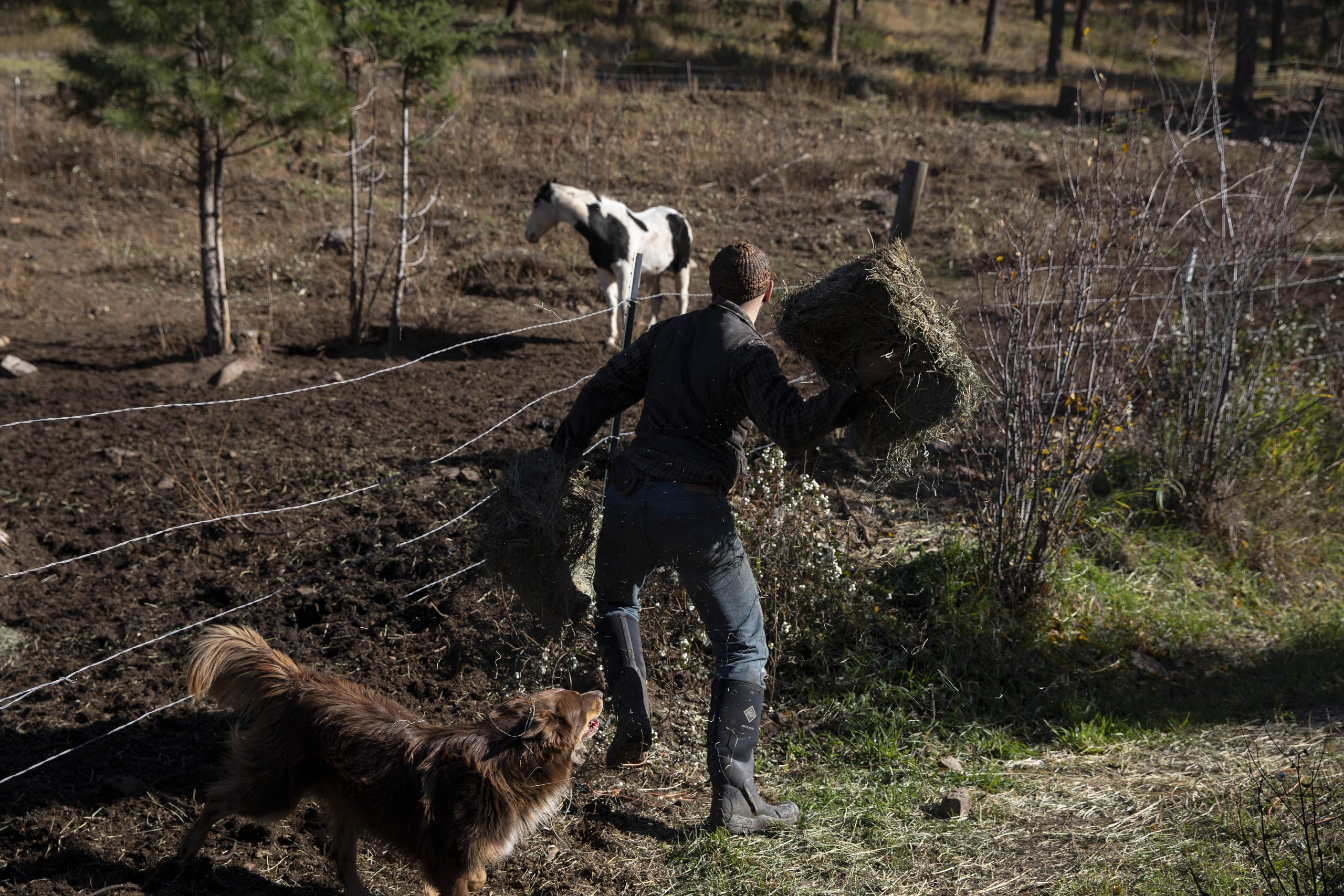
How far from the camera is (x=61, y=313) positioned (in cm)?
1011

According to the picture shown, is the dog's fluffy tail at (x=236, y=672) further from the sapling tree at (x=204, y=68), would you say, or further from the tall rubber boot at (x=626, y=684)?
the sapling tree at (x=204, y=68)

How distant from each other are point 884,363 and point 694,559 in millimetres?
911

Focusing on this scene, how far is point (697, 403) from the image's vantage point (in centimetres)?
344

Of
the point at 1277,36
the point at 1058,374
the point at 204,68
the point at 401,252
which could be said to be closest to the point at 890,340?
the point at 1058,374

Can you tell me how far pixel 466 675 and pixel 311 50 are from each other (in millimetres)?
5962

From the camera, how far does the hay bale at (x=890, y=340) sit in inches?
133

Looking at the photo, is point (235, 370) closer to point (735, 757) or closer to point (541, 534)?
point (541, 534)

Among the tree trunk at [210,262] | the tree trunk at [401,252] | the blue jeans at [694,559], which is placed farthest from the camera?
the tree trunk at [401,252]

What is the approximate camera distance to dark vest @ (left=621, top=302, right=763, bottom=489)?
3.39 metres

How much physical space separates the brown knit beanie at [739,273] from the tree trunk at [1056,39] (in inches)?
1242

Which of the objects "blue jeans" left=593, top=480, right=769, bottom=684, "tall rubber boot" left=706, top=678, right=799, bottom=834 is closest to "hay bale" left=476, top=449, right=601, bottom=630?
"blue jeans" left=593, top=480, right=769, bottom=684

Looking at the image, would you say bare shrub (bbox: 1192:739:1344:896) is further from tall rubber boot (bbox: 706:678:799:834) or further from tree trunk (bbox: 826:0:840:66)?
tree trunk (bbox: 826:0:840:66)

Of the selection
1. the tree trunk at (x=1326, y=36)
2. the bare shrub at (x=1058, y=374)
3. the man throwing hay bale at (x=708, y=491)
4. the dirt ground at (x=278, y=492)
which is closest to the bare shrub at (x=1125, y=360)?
the bare shrub at (x=1058, y=374)

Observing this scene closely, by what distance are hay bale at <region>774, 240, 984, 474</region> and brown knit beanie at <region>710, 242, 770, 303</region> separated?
0.24 m
